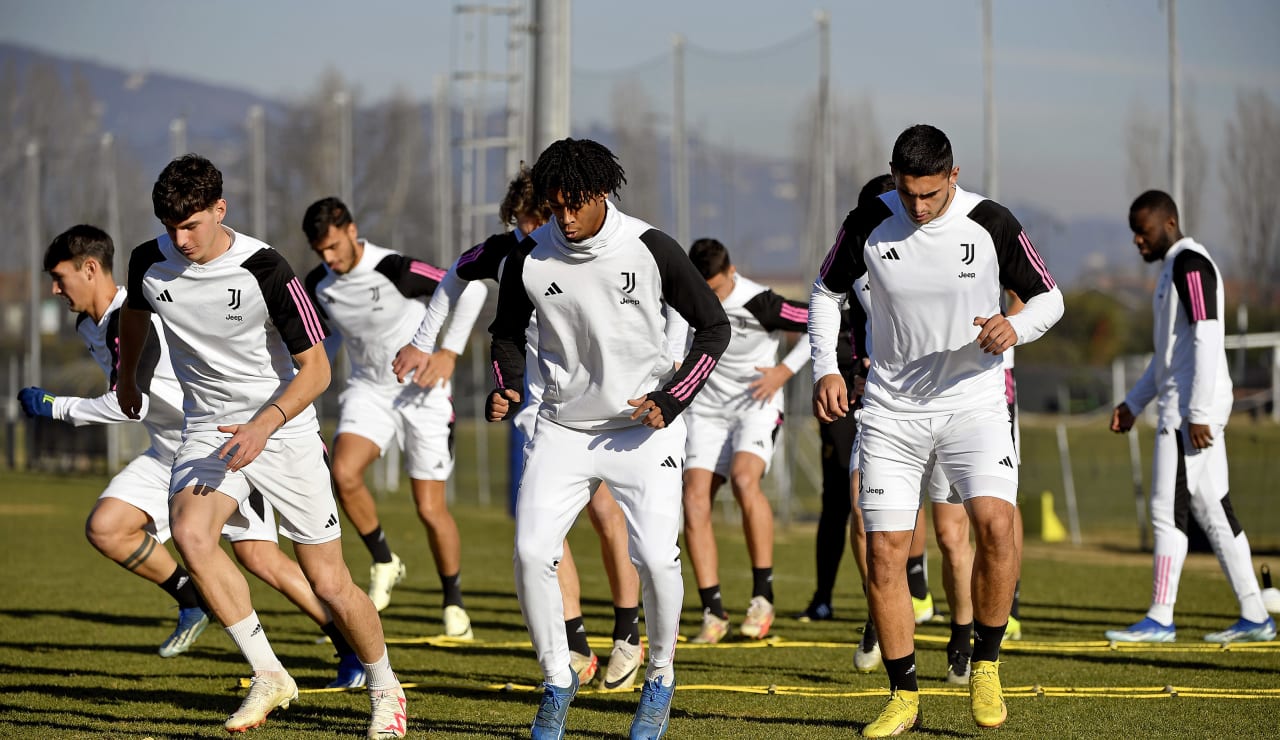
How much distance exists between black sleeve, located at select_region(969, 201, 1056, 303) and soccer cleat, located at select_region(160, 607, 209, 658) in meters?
4.95

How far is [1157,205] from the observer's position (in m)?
9.27

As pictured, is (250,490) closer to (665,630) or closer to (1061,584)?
(665,630)

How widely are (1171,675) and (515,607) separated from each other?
194 inches

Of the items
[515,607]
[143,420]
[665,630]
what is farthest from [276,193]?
[665,630]

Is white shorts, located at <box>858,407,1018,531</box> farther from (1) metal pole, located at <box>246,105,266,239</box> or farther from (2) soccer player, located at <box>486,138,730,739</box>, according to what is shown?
(1) metal pole, located at <box>246,105,266,239</box>

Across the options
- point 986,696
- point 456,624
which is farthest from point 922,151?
point 456,624

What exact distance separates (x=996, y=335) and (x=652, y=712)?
1.97 m

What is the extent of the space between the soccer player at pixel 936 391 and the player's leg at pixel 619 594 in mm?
1593

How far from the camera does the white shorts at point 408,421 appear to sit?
9.95 m

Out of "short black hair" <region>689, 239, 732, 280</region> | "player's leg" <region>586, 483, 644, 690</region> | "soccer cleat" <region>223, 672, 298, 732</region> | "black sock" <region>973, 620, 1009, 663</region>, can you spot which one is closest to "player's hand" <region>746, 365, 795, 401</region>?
"short black hair" <region>689, 239, 732, 280</region>

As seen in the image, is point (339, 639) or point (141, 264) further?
point (339, 639)

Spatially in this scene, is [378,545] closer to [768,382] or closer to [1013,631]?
[768,382]

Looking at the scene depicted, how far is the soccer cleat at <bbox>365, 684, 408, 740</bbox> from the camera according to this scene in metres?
6.20

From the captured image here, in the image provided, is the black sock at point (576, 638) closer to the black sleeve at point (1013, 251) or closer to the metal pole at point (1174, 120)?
the black sleeve at point (1013, 251)
